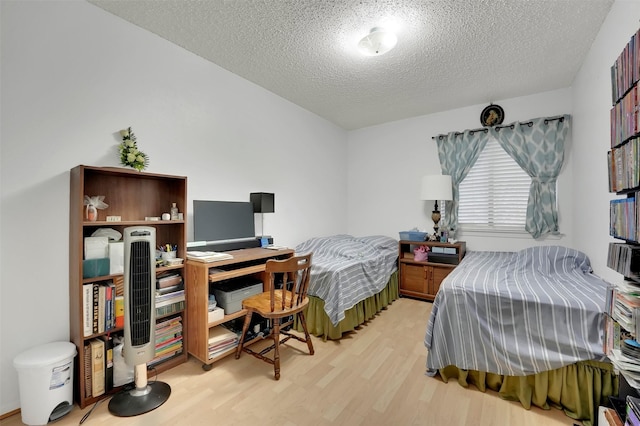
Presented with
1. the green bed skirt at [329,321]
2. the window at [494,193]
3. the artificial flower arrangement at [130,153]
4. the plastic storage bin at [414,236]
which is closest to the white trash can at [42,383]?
the artificial flower arrangement at [130,153]

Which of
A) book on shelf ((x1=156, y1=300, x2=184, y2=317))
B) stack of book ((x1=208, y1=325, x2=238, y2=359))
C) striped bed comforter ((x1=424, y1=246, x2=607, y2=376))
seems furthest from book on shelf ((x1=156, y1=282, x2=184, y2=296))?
striped bed comforter ((x1=424, y1=246, x2=607, y2=376))

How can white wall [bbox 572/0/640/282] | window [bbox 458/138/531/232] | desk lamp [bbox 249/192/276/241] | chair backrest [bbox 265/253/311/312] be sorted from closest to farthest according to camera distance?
white wall [bbox 572/0/640/282] < chair backrest [bbox 265/253/311/312] < desk lamp [bbox 249/192/276/241] < window [bbox 458/138/531/232]

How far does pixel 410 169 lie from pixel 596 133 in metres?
2.16

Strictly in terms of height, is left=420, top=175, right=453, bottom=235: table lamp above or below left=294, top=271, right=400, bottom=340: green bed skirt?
above

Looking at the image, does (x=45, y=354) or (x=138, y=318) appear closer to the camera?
(x=45, y=354)

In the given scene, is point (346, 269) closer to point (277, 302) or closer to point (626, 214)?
point (277, 302)

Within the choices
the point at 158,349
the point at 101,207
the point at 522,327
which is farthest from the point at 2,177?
the point at 522,327

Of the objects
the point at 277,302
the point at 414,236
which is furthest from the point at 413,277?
the point at 277,302

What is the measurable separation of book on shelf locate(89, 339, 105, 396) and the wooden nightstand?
131 inches

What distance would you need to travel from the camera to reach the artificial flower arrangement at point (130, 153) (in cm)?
195

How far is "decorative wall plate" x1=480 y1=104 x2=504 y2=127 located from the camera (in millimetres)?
A: 3543

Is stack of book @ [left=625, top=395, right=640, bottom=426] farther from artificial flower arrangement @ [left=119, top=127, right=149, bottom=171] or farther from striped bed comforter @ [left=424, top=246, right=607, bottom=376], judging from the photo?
artificial flower arrangement @ [left=119, top=127, right=149, bottom=171]

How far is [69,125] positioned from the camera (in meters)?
1.84

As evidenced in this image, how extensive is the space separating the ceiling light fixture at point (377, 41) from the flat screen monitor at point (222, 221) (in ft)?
6.06
